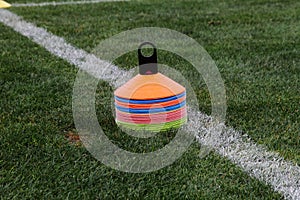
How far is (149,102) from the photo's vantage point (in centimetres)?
286

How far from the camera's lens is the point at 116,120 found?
3033mm

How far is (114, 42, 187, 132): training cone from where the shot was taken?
2875 mm

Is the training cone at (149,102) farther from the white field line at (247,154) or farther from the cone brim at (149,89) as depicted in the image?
the white field line at (247,154)

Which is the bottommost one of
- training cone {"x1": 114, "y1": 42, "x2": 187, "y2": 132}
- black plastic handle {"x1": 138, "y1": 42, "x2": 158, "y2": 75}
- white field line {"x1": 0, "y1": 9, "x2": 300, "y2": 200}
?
white field line {"x1": 0, "y1": 9, "x2": 300, "y2": 200}

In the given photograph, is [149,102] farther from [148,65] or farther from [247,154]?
[247,154]

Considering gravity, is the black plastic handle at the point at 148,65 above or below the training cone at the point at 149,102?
above

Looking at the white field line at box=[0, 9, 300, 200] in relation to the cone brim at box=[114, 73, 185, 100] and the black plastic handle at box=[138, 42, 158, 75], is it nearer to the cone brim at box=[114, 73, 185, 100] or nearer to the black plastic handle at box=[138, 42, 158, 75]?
the cone brim at box=[114, 73, 185, 100]

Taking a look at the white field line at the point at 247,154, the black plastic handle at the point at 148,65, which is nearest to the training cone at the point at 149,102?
the black plastic handle at the point at 148,65

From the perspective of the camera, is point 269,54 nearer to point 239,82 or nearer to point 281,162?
point 239,82

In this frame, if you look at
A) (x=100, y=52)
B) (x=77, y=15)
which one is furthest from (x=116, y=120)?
(x=77, y=15)

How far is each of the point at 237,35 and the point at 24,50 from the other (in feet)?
6.28

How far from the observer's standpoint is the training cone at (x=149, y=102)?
2875 mm

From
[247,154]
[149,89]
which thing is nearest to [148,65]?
[149,89]

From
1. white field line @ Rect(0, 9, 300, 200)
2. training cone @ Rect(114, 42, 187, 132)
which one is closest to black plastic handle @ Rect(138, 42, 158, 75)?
training cone @ Rect(114, 42, 187, 132)
